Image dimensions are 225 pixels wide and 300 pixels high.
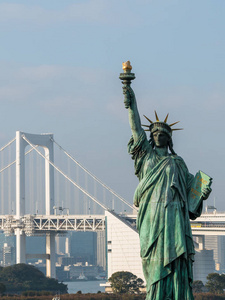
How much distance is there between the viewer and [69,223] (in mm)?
97562

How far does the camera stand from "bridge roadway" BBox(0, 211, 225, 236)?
93.1 m

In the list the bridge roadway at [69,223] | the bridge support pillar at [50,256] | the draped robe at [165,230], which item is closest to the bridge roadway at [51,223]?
the bridge roadway at [69,223]

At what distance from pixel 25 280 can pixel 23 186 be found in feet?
36.3

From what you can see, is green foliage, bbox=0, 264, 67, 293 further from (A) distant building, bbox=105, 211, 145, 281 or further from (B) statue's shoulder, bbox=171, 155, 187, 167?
(B) statue's shoulder, bbox=171, 155, 187, 167

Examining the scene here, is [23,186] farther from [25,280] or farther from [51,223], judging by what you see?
[25,280]

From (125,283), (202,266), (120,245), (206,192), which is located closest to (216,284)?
(125,283)

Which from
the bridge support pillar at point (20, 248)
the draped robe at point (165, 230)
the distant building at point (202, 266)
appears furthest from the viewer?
the bridge support pillar at point (20, 248)

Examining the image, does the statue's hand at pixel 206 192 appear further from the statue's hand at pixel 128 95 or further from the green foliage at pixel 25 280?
the green foliage at pixel 25 280

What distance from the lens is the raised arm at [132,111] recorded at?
591 inches

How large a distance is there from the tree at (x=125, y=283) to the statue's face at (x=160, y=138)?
5879cm

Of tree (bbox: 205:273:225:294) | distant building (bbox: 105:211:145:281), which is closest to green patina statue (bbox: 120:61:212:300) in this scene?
tree (bbox: 205:273:225:294)

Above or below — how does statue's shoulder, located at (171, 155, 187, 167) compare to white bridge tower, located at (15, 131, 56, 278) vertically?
below

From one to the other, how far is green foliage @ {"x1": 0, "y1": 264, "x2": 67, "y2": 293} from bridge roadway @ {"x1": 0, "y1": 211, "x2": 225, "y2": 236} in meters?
6.54

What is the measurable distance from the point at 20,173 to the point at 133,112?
3182 inches
